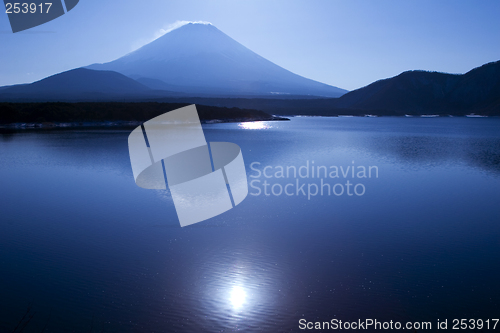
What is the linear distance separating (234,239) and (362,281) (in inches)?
99.2

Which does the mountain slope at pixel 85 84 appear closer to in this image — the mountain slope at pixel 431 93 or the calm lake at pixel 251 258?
the mountain slope at pixel 431 93

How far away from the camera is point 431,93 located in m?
122

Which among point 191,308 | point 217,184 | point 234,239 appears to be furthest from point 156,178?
point 191,308

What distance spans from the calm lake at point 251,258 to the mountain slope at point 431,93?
→ 4284 inches

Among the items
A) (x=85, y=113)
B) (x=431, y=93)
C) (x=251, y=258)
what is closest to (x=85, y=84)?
(x=85, y=113)

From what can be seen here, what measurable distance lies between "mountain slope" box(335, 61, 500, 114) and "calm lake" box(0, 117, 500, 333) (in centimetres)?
10881

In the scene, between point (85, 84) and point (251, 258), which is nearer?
point (251, 258)

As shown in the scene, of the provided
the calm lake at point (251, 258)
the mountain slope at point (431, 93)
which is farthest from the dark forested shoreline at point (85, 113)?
the mountain slope at point (431, 93)

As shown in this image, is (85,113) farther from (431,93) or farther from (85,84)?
(85,84)

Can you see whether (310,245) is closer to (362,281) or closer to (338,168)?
(362,281)

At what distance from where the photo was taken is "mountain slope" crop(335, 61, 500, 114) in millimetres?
110938

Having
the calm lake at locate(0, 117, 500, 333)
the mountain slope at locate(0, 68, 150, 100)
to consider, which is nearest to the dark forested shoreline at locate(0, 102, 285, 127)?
the calm lake at locate(0, 117, 500, 333)

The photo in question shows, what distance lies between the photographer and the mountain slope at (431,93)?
111 metres

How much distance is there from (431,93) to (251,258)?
13496 centimetres
